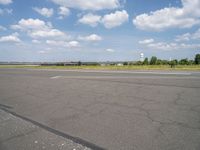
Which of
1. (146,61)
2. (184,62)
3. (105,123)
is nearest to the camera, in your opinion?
(105,123)

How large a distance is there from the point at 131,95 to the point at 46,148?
20.1 ft

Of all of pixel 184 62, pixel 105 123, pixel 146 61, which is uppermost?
pixel 146 61

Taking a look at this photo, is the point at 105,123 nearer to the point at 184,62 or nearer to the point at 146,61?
the point at 184,62

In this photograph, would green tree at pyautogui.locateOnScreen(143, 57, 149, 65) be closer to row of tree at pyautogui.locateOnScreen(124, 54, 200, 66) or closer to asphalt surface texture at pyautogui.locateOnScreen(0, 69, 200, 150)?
row of tree at pyautogui.locateOnScreen(124, 54, 200, 66)

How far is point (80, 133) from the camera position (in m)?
5.34

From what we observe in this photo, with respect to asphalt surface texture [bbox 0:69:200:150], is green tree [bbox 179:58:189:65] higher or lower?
higher

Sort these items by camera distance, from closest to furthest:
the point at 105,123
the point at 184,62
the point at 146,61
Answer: the point at 105,123
the point at 184,62
the point at 146,61

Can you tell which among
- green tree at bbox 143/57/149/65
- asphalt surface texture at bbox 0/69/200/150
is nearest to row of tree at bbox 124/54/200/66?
green tree at bbox 143/57/149/65

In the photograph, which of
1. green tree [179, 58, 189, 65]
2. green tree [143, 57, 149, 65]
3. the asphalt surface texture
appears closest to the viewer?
the asphalt surface texture

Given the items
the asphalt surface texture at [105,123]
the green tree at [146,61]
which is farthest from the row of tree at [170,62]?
the asphalt surface texture at [105,123]

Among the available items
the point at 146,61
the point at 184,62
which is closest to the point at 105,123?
the point at 184,62

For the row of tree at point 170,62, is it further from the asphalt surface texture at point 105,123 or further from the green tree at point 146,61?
the asphalt surface texture at point 105,123

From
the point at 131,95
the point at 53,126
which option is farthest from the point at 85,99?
the point at 53,126

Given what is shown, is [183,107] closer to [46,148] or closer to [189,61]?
[46,148]
